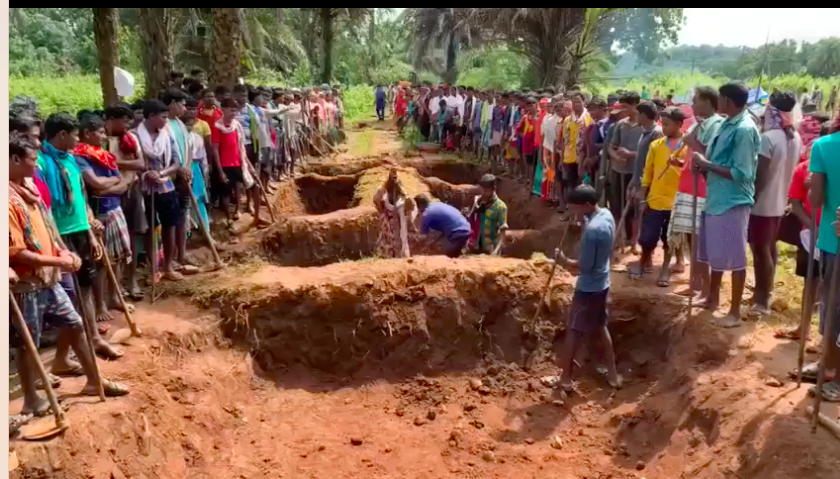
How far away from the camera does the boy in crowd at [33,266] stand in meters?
3.97

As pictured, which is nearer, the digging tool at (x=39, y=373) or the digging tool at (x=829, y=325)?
the digging tool at (x=39, y=373)

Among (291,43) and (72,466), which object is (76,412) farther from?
(291,43)

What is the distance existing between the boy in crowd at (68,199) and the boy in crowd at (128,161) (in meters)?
1.05

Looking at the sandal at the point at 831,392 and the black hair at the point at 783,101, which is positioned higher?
the black hair at the point at 783,101

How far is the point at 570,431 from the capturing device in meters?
5.75

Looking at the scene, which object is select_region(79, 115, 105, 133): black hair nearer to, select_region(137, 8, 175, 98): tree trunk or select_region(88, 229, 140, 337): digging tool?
select_region(88, 229, 140, 337): digging tool

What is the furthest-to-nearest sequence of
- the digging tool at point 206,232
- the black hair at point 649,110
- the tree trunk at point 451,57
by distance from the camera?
the tree trunk at point 451,57 → the digging tool at point 206,232 → the black hair at point 649,110

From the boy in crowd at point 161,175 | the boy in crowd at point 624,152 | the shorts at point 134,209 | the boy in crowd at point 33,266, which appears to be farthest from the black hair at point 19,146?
the boy in crowd at point 624,152

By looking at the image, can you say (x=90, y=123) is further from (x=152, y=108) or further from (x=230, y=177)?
(x=230, y=177)

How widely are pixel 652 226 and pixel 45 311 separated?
18.4 feet

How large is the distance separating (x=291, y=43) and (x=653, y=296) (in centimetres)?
2757

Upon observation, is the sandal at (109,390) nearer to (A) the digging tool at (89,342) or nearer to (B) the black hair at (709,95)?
(A) the digging tool at (89,342)

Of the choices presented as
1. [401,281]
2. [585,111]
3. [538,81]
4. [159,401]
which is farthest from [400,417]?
[538,81]

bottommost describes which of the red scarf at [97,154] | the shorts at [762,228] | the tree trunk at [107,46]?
the shorts at [762,228]
